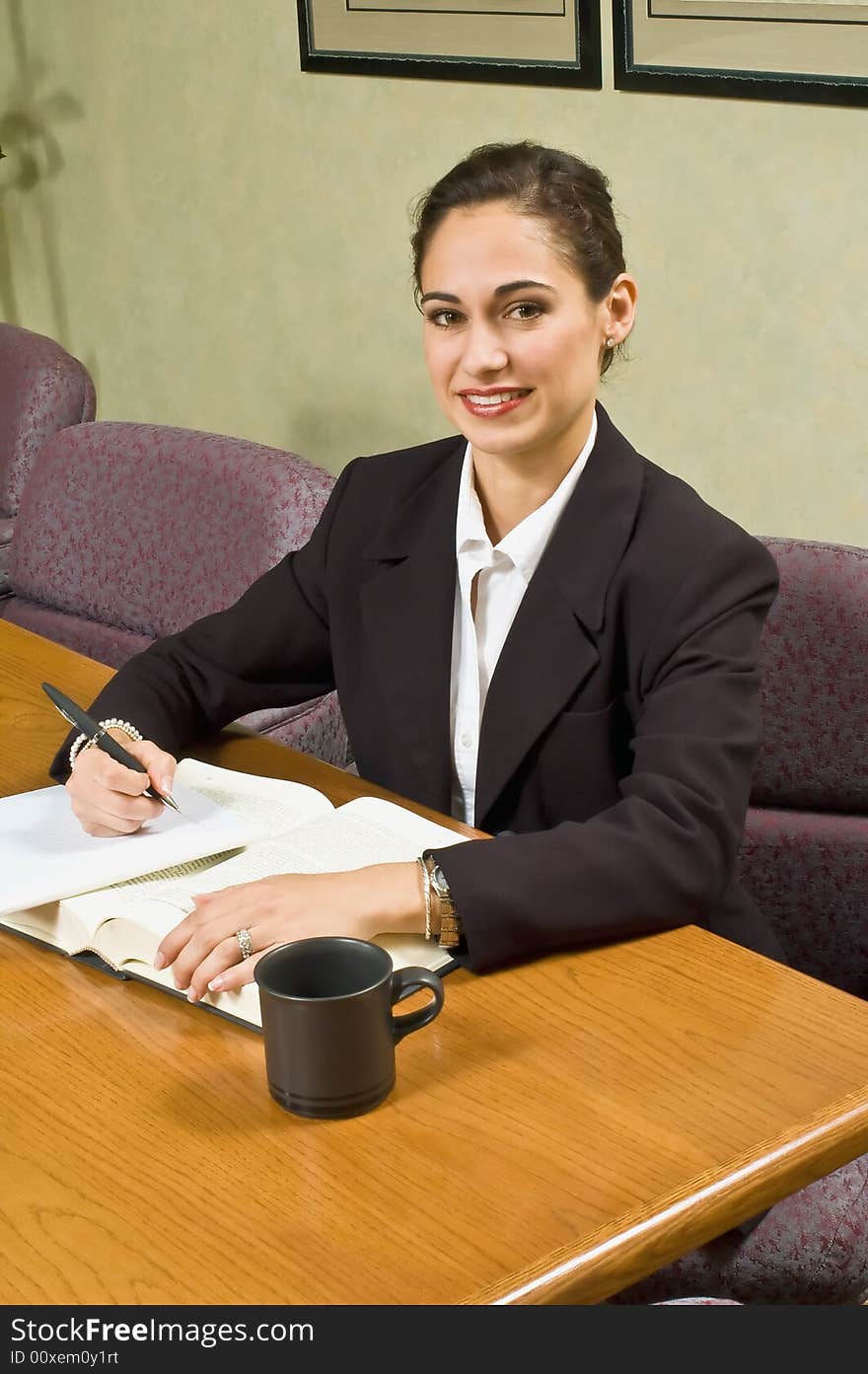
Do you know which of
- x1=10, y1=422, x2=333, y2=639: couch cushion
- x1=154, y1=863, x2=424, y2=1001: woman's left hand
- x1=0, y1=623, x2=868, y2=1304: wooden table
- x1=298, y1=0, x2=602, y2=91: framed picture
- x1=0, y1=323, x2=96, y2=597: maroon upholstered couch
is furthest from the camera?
x1=0, y1=323, x2=96, y2=597: maroon upholstered couch

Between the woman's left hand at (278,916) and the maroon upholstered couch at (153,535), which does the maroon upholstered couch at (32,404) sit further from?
the woman's left hand at (278,916)

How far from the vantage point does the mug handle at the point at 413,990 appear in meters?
0.99

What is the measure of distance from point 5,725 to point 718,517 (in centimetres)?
81

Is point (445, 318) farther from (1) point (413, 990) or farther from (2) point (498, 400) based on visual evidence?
(1) point (413, 990)

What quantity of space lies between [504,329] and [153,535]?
3.32ft

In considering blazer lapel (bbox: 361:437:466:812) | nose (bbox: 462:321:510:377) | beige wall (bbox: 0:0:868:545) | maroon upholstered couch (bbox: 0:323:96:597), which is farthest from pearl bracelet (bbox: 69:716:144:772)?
maroon upholstered couch (bbox: 0:323:96:597)

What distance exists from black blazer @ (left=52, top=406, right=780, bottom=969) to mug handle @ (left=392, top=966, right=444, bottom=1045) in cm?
17

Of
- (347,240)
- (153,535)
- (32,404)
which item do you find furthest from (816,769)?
(32,404)

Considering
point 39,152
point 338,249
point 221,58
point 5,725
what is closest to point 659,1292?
point 5,725

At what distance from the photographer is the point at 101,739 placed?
1440mm

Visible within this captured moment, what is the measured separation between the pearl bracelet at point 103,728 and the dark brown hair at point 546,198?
1.80 ft

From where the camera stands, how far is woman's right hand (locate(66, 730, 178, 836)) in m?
1.35

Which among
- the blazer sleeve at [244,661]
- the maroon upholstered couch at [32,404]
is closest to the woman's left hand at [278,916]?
the blazer sleeve at [244,661]

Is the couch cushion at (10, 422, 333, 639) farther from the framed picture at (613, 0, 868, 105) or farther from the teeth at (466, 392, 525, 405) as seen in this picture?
the framed picture at (613, 0, 868, 105)
